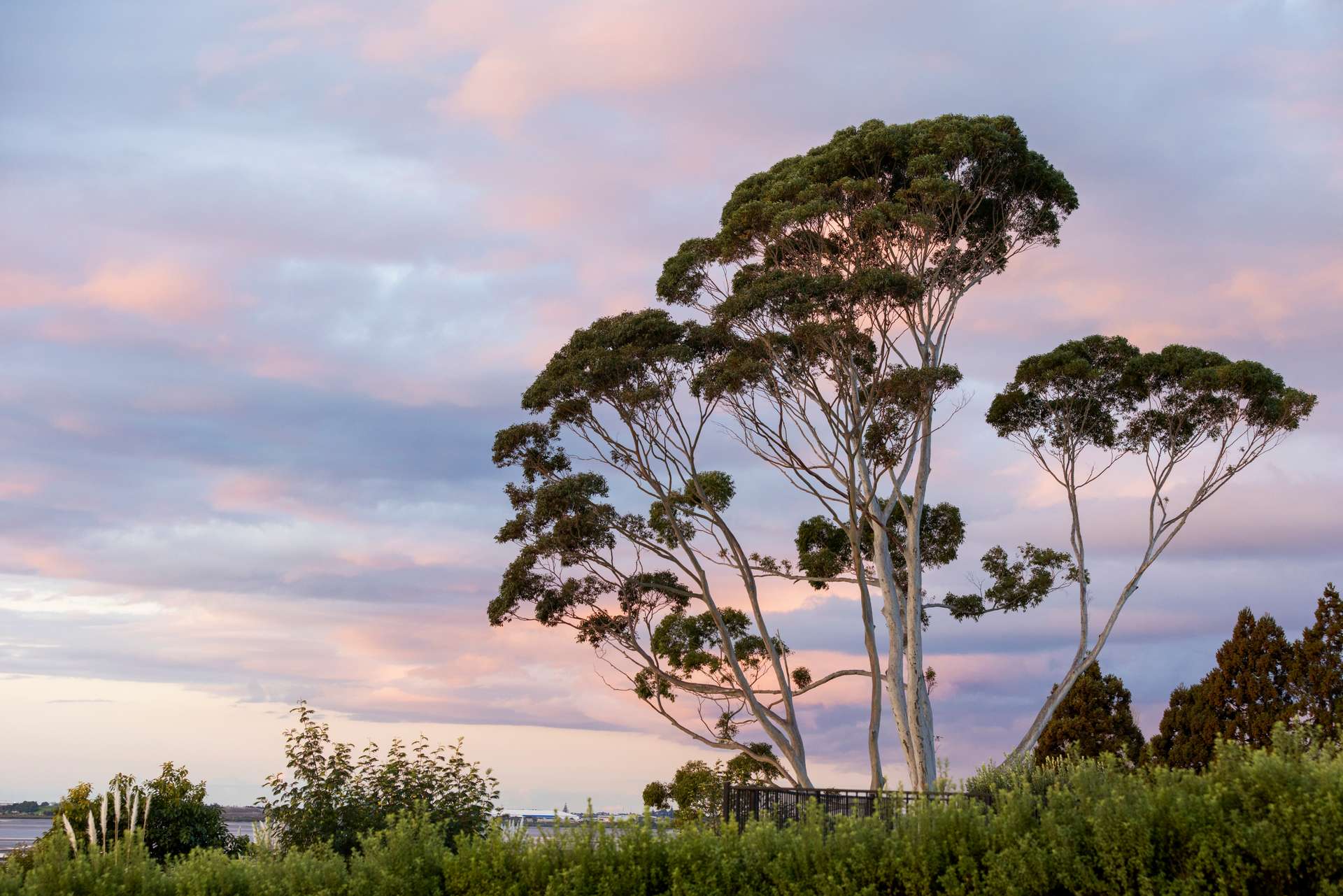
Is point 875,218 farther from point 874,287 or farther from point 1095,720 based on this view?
point 1095,720

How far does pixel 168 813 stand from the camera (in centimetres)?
1906

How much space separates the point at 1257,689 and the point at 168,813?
2790 cm

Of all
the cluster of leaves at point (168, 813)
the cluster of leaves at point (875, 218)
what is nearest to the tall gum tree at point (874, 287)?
the cluster of leaves at point (875, 218)

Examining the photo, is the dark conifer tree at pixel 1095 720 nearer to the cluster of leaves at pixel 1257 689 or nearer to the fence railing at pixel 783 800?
the cluster of leaves at pixel 1257 689

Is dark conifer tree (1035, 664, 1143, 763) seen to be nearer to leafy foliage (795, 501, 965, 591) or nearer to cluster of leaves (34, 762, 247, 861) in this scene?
leafy foliage (795, 501, 965, 591)

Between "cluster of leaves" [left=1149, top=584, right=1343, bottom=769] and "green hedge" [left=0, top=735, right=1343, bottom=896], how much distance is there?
25.3 meters

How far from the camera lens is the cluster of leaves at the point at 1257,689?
3178 centimetres

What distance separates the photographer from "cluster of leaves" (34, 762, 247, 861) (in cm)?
1902

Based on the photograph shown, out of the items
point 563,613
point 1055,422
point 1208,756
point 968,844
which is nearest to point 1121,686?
point 1208,756

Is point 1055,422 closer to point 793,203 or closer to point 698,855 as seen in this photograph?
point 793,203

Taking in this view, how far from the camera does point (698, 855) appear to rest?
9117mm

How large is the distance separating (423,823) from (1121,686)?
2902 cm

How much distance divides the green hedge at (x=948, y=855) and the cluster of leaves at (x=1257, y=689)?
25.3 metres

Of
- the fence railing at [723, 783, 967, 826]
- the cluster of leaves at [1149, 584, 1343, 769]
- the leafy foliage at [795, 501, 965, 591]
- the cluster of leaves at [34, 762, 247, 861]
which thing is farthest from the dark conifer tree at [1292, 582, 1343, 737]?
the cluster of leaves at [34, 762, 247, 861]
